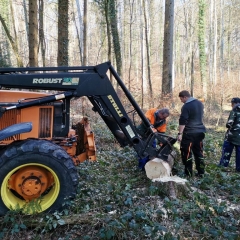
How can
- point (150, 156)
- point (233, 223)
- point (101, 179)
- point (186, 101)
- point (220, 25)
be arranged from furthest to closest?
point (220, 25)
point (186, 101)
point (101, 179)
point (150, 156)
point (233, 223)

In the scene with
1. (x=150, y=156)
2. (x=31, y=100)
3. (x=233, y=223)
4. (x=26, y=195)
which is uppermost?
(x=31, y=100)

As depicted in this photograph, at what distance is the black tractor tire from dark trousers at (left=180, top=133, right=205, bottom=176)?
3.00 metres

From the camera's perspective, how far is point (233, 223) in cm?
414

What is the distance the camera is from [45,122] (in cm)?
498

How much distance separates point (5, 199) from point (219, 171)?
4666 mm

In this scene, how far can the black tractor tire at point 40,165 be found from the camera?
4.29 m

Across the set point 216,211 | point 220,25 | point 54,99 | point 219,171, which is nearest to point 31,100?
point 54,99

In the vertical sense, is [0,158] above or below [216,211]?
above

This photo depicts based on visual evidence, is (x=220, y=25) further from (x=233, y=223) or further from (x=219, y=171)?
(x=233, y=223)

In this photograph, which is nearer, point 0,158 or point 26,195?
point 0,158

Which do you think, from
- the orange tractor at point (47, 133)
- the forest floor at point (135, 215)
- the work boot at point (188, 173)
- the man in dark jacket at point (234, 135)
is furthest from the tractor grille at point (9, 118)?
the man in dark jacket at point (234, 135)

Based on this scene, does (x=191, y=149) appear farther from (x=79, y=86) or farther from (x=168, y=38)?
(x=168, y=38)

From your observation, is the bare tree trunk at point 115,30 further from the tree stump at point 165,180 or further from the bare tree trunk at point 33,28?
the tree stump at point 165,180

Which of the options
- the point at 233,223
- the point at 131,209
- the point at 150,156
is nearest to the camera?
the point at 233,223
